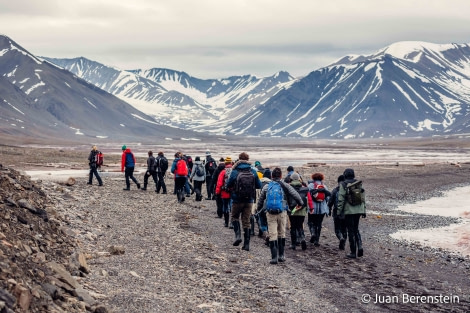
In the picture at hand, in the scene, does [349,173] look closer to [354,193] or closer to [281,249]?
[354,193]

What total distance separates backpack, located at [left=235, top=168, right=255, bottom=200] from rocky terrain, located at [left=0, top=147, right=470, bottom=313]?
1.57m

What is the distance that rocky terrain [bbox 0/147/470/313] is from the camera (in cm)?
1059

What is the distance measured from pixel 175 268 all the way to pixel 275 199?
3126mm

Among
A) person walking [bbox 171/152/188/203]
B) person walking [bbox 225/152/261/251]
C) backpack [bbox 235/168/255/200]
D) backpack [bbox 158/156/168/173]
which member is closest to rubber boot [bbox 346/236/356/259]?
person walking [bbox 225/152/261/251]

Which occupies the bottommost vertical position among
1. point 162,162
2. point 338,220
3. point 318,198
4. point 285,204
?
point 338,220

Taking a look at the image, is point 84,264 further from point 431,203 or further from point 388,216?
point 431,203

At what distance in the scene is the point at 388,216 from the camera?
29.6 m

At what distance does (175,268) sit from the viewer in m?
13.8

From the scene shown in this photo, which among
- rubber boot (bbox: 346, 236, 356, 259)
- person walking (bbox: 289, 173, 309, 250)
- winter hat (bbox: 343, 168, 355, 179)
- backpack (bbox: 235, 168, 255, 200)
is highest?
winter hat (bbox: 343, 168, 355, 179)

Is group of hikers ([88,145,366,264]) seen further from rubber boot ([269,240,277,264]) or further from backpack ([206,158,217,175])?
backpack ([206,158,217,175])

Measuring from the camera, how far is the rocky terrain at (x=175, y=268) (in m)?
10.6

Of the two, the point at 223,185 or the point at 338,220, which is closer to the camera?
the point at 338,220

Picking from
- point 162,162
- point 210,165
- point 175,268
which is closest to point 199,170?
point 210,165

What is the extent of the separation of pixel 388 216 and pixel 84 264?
2007cm
